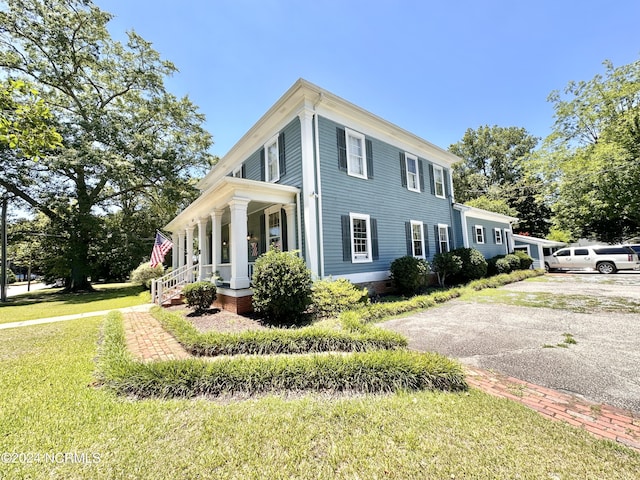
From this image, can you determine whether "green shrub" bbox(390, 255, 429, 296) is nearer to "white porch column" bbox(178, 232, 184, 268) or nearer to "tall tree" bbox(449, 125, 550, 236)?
"white porch column" bbox(178, 232, 184, 268)

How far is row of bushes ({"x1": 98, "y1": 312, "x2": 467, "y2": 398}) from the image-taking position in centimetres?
347

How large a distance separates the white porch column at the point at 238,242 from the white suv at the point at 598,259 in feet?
75.2

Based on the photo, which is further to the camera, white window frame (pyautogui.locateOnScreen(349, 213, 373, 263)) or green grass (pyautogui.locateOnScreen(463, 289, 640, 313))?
white window frame (pyautogui.locateOnScreen(349, 213, 373, 263))

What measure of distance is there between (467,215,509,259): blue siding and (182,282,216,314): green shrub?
14646 mm

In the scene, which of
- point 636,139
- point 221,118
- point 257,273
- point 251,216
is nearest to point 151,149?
point 221,118

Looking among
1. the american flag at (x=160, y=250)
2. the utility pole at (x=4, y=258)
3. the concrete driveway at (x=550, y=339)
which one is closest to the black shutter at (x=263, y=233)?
the american flag at (x=160, y=250)

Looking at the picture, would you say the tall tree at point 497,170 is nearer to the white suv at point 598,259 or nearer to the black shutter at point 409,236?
the white suv at point 598,259

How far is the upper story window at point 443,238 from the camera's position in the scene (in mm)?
13773

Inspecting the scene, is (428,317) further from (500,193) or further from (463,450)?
(500,193)

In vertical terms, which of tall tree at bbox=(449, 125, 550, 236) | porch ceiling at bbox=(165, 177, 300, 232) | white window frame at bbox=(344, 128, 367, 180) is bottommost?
porch ceiling at bbox=(165, 177, 300, 232)

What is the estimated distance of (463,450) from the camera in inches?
90.7

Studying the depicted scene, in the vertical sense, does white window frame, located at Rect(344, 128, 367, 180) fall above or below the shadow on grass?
above

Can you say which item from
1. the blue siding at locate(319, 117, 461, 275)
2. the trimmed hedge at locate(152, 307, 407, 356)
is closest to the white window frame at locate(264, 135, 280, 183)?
the blue siding at locate(319, 117, 461, 275)

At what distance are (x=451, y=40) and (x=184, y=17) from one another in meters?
9.56
